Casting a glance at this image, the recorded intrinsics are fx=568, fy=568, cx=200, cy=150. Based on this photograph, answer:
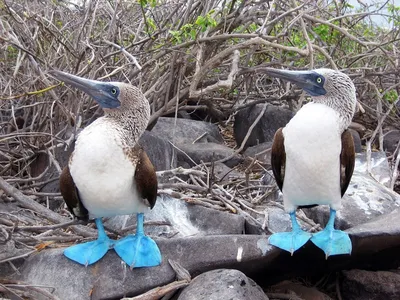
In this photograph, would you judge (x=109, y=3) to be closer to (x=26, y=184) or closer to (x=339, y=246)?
(x=26, y=184)

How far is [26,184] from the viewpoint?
10.2ft

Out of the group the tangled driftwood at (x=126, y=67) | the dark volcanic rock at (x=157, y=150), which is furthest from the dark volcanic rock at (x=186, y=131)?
the dark volcanic rock at (x=157, y=150)

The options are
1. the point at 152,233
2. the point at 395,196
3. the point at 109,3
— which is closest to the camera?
the point at 152,233

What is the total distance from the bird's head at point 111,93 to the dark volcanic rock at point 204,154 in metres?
1.48

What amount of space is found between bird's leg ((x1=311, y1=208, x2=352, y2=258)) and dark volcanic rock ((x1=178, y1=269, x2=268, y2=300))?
0.32 metres

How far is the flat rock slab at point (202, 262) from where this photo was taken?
81.4 inches

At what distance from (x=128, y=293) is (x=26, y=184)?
51.8 inches

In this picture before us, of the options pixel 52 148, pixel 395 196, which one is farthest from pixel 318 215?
pixel 52 148

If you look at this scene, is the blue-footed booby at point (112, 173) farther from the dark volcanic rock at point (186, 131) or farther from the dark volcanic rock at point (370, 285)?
the dark volcanic rock at point (186, 131)

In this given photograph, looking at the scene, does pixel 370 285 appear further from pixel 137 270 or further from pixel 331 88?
pixel 137 270

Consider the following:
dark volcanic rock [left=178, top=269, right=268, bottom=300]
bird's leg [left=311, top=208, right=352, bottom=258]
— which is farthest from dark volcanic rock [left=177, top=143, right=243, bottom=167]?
dark volcanic rock [left=178, top=269, right=268, bottom=300]

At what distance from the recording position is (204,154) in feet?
11.9

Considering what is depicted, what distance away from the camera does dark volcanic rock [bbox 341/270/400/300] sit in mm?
2346

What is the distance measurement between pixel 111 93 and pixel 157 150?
1.25m
